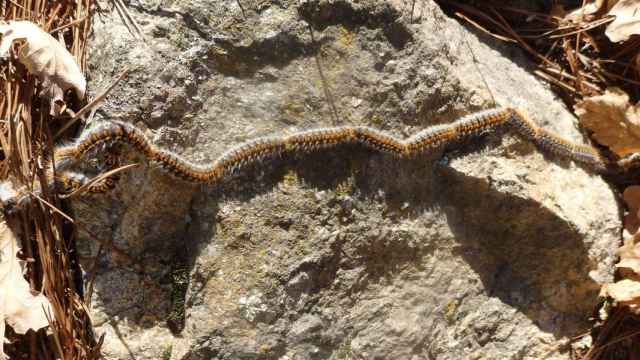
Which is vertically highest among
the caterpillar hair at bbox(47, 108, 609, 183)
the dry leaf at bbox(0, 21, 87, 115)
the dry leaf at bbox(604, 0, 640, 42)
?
the dry leaf at bbox(0, 21, 87, 115)

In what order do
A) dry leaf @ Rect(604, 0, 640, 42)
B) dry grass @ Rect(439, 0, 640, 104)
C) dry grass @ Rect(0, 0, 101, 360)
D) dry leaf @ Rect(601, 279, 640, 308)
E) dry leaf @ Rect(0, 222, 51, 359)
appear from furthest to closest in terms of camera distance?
dry grass @ Rect(439, 0, 640, 104) < dry leaf @ Rect(604, 0, 640, 42) < dry leaf @ Rect(601, 279, 640, 308) < dry grass @ Rect(0, 0, 101, 360) < dry leaf @ Rect(0, 222, 51, 359)

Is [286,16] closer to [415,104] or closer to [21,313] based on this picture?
[415,104]

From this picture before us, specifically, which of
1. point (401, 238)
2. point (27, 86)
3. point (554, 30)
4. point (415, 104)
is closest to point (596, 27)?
point (554, 30)

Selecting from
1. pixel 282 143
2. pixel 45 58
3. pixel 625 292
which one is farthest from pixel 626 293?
pixel 45 58

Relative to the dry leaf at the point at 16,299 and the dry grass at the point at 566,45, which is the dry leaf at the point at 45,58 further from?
the dry grass at the point at 566,45

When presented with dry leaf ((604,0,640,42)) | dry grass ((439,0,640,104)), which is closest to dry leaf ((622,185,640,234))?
dry grass ((439,0,640,104))

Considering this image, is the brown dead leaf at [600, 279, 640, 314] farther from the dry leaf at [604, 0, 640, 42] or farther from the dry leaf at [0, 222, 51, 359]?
the dry leaf at [0, 222, 51, 359]
